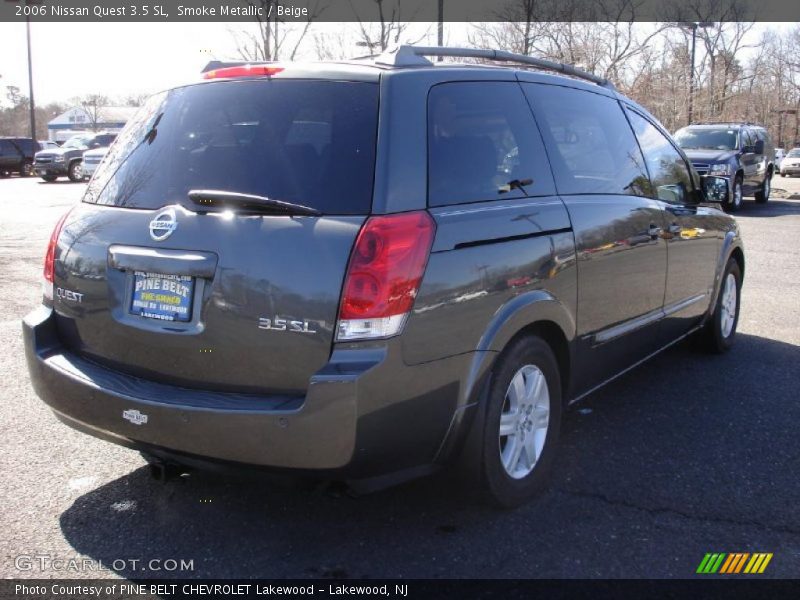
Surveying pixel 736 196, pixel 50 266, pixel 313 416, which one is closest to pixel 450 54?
pixel 313 416

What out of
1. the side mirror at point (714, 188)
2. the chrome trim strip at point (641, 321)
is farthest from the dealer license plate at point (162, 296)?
the side mirror at point (714, 188)

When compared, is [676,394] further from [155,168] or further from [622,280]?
[155,168]

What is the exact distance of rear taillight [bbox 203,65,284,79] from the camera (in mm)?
3182

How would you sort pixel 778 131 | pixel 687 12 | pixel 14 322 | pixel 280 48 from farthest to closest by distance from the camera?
pixel 778 131
pixel 687 12
pixel 280 48
pixel 14 322

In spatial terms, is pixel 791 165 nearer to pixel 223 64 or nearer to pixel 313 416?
pixel 223 64

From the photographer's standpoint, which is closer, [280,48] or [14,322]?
[14,322]

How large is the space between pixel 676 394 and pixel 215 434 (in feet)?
11.0

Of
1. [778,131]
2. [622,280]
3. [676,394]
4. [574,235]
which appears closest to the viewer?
[574,235]

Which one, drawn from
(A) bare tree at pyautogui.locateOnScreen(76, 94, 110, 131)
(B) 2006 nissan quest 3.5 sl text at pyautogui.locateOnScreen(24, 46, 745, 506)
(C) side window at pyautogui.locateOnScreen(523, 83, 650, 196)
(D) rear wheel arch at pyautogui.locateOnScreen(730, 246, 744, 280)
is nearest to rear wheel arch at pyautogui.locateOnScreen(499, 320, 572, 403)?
(B) 2006 nissan quest 3.5 sl text at pyautogui.locateOnScreen(24, 46, 745, 506)

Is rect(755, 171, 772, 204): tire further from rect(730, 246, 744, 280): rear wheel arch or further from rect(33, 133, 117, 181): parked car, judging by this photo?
rect(33, 133, 117, 181): parked car

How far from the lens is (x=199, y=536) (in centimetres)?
321

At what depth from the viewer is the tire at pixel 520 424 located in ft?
10.5

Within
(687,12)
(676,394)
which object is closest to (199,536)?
(676,394)

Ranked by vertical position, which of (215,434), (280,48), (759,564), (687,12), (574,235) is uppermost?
(687,12)
